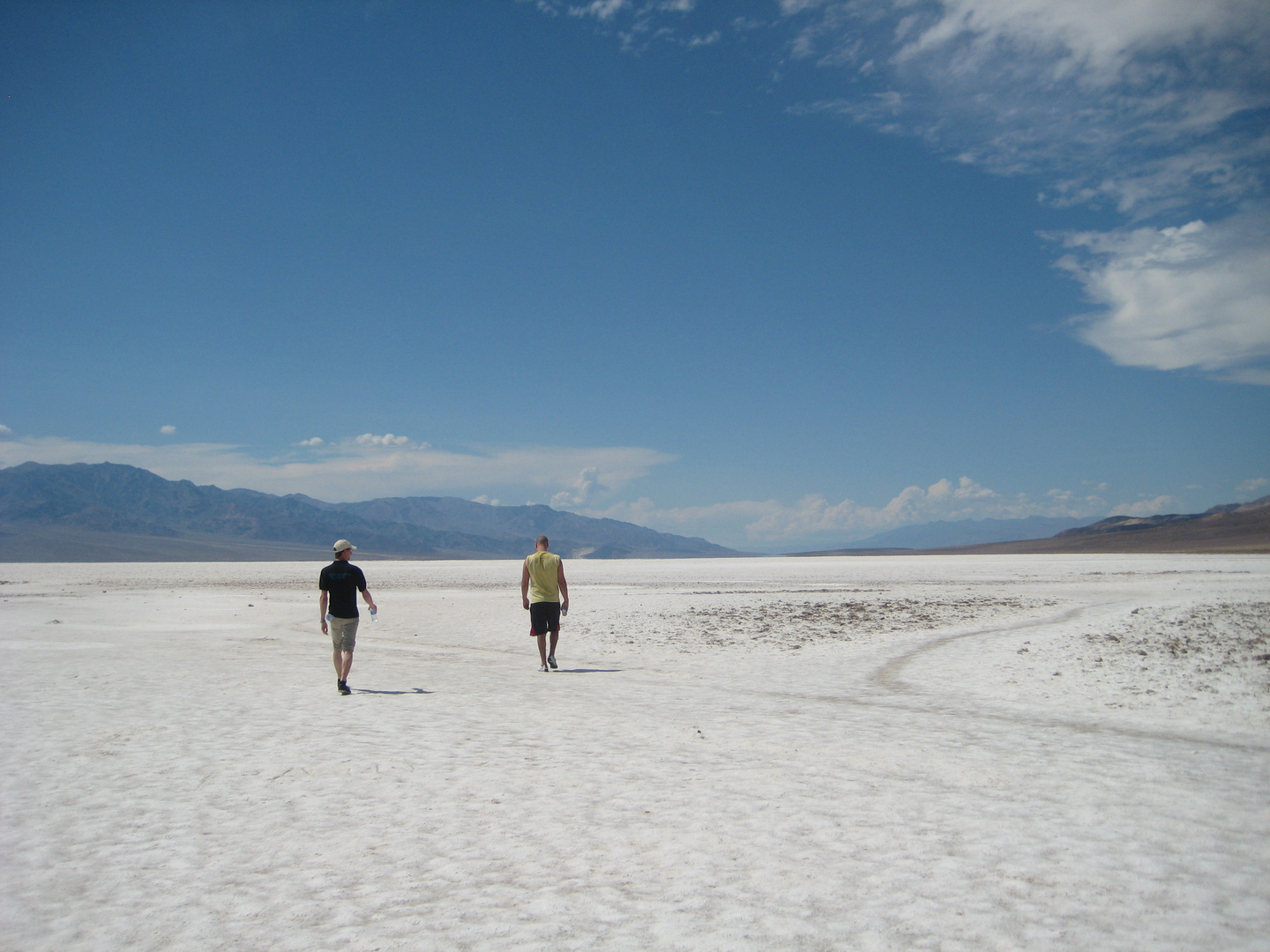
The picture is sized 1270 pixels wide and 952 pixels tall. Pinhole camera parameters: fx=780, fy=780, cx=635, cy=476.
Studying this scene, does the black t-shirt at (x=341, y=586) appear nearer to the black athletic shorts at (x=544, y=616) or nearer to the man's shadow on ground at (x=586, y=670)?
the black athletic shorts at (x=544, y=616)

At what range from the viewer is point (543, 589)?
12344mm

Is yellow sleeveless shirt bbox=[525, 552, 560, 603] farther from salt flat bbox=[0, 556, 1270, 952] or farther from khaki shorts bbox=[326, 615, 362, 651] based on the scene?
khaki shorts bbox=[326, 615, 362, 651]

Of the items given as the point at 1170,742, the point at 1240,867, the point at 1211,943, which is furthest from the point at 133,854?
the point at 1170,742

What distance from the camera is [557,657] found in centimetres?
1535

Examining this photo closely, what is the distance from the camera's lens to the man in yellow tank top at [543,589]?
12.1 m

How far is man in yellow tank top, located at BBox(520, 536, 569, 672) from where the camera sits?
12.1m

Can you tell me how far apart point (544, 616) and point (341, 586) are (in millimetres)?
3244

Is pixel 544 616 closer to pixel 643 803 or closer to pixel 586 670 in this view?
pixel 586 670

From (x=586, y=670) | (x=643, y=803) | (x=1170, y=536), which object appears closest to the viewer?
(x=643, y=803)

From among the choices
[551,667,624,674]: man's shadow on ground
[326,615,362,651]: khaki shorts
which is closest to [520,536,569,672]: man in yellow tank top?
[551,667,624,674]: man's shadow on ground

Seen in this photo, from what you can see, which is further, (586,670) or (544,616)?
(586,670)

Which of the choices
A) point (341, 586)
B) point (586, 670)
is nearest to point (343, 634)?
point (341, 586)

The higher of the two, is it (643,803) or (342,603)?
(342,603)

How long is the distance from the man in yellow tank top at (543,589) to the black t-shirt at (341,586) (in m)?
2.40
